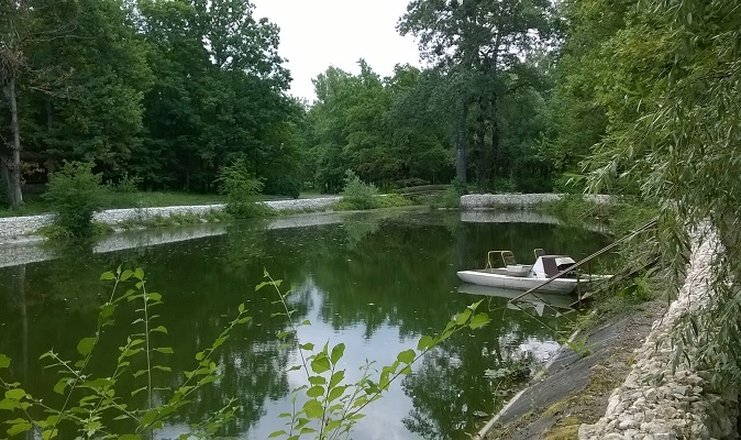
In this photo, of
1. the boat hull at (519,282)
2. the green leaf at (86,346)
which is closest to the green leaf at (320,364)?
the green leaf at (86,346)

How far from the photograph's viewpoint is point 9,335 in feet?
36.0

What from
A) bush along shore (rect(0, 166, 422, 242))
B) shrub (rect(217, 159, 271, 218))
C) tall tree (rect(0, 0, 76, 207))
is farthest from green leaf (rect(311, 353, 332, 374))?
shrub (rect(217, 159, 271, 218))

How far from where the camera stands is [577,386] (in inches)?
250

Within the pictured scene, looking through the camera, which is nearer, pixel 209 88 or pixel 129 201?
pixel 129 201

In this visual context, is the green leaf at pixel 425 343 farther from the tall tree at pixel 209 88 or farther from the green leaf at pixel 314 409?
the tall tree at pixel 209 88

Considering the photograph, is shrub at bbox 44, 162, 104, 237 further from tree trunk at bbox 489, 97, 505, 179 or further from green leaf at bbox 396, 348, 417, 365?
tree trunk at bbox 489, 97, 505, 179

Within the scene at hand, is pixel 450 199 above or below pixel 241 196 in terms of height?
below

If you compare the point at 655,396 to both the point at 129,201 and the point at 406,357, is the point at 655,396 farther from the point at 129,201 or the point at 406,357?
the point at 129,201

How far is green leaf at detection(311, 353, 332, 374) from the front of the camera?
2.20 meters

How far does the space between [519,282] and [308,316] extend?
4783 mm

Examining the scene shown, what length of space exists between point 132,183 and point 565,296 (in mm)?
27795

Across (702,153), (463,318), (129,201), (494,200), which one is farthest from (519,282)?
(494,200)

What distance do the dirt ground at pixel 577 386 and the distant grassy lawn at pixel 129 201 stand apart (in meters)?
23.9

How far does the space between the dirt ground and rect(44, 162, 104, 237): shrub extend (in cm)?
2217
